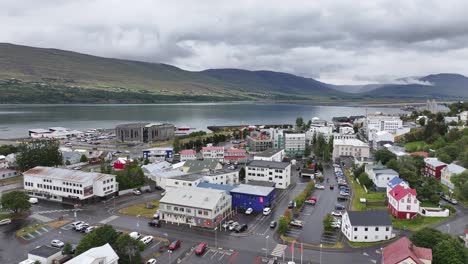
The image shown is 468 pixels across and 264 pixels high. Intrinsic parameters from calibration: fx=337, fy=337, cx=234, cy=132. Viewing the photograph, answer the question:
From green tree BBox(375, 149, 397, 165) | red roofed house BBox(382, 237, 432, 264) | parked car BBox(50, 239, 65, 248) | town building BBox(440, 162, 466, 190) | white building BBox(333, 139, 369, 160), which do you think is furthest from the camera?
white building BBox(333, 139, 369, 160)

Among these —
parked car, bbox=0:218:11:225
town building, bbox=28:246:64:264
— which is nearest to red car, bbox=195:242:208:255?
town building, bbox=28:246:64:264

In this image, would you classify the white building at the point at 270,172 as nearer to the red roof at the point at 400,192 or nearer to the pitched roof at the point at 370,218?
the red roof at the point at 400,192

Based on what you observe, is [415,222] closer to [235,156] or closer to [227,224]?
[227,224]

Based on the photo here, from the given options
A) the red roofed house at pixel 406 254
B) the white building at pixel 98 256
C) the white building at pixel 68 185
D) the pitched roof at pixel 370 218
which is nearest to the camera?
the white building at pixel 98 256

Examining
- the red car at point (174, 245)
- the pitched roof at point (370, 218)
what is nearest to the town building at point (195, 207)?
the red car at point (174, 245)

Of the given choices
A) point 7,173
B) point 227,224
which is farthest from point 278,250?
point 7,173

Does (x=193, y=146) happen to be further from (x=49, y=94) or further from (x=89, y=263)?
(x=49, y=94)

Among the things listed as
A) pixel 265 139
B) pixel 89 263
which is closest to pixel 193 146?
pixel 265 139

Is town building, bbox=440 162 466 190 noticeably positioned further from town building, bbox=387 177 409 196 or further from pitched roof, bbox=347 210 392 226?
pitched roof, bbox=347 210 392 226
